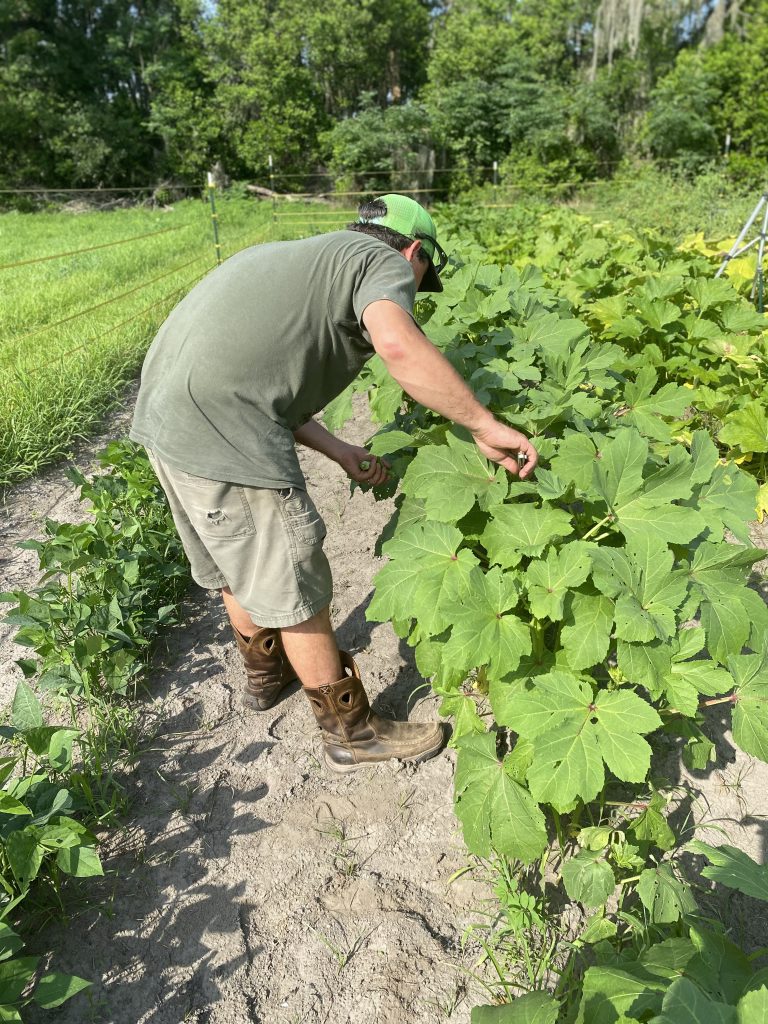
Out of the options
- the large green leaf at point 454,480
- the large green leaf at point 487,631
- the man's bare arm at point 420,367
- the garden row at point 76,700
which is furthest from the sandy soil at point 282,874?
the man's bare arm at point 420,367

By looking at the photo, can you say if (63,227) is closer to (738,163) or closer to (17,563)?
(17,563)

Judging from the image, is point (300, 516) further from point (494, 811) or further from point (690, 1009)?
point (690, 1009)

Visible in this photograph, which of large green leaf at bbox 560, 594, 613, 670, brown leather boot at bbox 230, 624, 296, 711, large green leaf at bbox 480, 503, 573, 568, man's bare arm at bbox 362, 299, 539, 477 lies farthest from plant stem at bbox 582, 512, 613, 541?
brown leather boot at bbox 230, 624, 296, 711

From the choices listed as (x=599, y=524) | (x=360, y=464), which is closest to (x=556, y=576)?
(x=599, y=524)

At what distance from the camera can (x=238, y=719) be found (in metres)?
2.65

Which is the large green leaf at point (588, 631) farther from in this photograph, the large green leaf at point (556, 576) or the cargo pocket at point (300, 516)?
the cargo pocket at point (300, 516)

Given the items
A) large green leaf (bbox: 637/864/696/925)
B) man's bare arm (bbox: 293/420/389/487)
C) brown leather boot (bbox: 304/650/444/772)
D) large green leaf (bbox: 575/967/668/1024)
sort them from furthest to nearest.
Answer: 1. man's bare arm (bbox: 293/420/389/487)
2. brown leather boot (bbox: 304/650/444/772)
3. large green leaf (bbox: 637/864/696/925)
4. large green leaf (bbox: 575/967/668/1024)

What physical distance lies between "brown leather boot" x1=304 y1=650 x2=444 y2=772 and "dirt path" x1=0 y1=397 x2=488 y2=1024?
6 centimetres

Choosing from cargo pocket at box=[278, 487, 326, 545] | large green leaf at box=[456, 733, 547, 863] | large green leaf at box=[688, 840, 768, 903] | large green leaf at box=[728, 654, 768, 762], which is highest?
cargo pocket at box=[278, 487, 326, 545]

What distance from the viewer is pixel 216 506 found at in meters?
2.10

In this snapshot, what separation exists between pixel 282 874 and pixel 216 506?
1.12 m

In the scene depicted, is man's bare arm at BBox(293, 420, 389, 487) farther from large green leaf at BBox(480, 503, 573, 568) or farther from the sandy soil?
the sandy soil

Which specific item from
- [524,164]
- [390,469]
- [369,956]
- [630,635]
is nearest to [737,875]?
[630,635]

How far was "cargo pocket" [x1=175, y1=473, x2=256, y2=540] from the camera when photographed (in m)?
2.07
